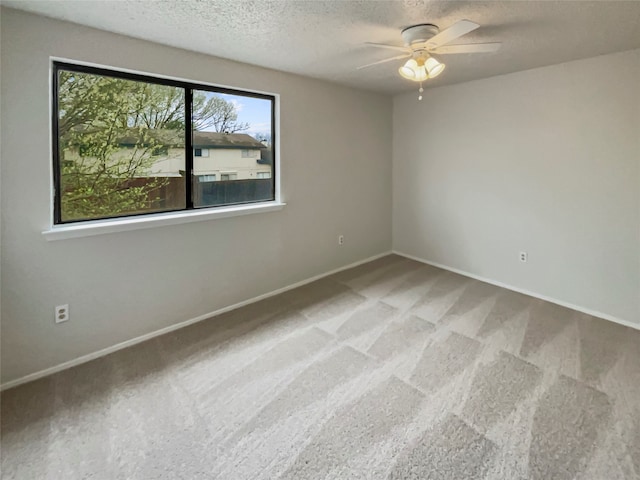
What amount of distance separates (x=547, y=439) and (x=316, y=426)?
3.93 feet

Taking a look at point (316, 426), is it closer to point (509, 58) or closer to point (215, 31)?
point (215, 31)

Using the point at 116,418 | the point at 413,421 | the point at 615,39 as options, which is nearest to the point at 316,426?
the point at 413,421

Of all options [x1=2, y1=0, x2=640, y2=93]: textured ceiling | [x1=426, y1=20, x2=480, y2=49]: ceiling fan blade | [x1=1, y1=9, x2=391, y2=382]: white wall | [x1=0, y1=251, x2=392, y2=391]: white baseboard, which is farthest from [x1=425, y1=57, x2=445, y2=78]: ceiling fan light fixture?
[x1=0, y1=251, x2=392, y2=391]: white baseboard

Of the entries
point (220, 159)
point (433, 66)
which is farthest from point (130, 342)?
point (433, 66)

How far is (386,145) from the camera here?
4.74 m

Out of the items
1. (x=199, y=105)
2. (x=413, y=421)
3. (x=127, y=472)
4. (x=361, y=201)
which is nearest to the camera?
(x=127, y=472)

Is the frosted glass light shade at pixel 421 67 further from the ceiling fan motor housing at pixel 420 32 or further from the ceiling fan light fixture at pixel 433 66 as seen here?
the ceiling fan motor housing at pixel 420 32

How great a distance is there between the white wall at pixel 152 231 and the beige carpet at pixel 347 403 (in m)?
0.31

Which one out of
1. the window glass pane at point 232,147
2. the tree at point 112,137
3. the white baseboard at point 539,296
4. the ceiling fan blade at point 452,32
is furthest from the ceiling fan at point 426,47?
the white baseboard at point 539,296

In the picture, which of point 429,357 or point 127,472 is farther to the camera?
point 429,357

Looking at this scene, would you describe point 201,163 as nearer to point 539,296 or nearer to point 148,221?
point 148,221

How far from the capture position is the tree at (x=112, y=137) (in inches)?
93.1

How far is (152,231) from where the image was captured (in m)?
2.72

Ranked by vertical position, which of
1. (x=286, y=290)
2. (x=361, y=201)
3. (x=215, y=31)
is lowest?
(x=286, y=290)
